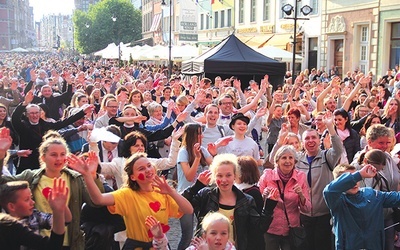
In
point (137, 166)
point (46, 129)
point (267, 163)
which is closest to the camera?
point (137, 166)

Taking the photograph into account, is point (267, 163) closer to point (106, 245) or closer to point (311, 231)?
point (311, 231)

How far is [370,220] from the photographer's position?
439cm

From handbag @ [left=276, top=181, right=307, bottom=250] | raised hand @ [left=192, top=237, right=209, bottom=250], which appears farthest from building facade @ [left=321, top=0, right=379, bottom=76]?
raised hand @ [left=192, top=237, right=209, bottom=250]

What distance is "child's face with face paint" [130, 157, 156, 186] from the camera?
4.10 m

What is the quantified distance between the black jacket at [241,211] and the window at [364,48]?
21223 mm

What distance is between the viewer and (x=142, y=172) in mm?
4109

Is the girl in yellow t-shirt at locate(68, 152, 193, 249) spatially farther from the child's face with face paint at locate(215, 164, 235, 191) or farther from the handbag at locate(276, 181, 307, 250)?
the handbag at locate(276, 181, 307, 250)

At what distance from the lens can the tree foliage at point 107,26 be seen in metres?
69.7

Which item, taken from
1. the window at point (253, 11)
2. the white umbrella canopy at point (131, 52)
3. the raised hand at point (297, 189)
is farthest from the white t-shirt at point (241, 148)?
the window at point (253, 11)

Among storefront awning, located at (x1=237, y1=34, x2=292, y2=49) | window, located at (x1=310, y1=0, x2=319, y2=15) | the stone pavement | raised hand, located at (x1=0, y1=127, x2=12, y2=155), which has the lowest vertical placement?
the stone pavement

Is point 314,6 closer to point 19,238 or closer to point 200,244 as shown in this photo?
point 200,244

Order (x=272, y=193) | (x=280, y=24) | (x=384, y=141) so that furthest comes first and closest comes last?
(x=280, y=24), (x=384, y=141), (x=272, y=193)

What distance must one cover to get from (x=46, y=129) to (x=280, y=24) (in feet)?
85.6

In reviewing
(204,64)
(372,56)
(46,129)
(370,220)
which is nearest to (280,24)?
(372,56)
